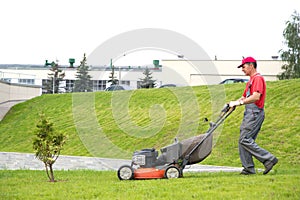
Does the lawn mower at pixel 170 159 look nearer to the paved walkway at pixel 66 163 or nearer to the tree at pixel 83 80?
the paved walkway at pixel 66 163

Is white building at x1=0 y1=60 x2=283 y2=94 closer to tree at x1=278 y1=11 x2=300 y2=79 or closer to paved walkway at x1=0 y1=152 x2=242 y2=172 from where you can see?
tree at x1=278 y1=11 x2=300 y2=79

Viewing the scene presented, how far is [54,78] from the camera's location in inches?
2638

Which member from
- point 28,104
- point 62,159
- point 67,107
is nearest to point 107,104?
point 67,107

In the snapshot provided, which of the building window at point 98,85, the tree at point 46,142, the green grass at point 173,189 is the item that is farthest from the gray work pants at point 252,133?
the building window at point 98,85

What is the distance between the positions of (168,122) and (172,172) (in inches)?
622

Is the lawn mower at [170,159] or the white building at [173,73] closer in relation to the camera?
the lawn mower at [170,159]

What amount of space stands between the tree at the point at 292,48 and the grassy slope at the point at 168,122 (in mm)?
20924

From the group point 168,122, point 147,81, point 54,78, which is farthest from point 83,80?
point 168,122

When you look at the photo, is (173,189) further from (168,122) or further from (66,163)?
(168,122)

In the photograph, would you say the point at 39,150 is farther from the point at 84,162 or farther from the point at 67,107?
the point at 67,107

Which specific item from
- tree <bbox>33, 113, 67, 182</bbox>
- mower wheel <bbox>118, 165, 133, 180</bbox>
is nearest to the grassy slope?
mower wheel <bbox>118, 165, 133, 180</bbox>

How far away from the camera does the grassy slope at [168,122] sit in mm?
17797

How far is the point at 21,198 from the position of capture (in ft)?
24.3

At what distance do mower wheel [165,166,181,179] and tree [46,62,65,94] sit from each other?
58.5 metres
